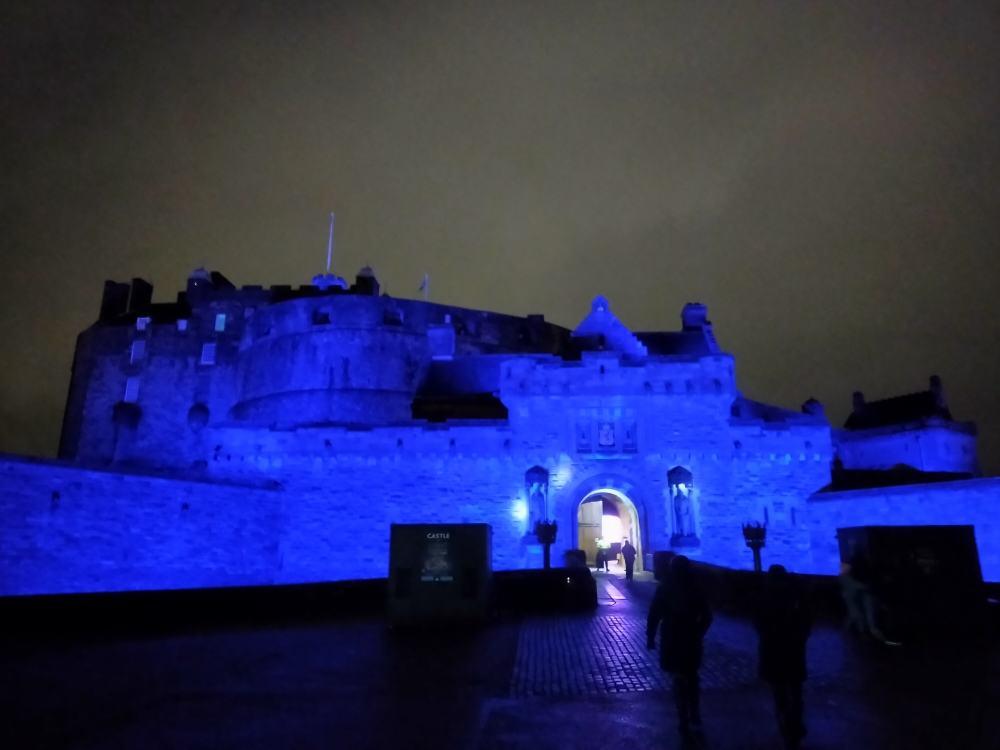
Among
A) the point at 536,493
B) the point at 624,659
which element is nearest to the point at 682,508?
the point at 536,493

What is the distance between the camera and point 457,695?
23.3 feet

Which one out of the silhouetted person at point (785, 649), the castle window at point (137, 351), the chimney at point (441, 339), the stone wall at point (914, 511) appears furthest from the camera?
the castle window at point (137, 351)

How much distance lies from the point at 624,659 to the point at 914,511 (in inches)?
627

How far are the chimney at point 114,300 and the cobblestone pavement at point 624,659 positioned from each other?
44.2 meters

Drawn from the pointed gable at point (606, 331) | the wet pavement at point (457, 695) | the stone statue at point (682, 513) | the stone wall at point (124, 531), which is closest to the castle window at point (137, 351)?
the stone wall at point (124, 531)

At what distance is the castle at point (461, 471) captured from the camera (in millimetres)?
20250

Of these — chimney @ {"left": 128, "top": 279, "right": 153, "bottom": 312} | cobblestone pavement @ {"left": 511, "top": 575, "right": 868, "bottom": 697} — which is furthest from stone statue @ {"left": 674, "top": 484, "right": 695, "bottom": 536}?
chimney @ {"left": 128, "top": 279, "right": 153, "bottom": 312}

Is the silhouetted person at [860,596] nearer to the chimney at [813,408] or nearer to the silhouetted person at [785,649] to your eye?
the silhouetted person at [785,649]

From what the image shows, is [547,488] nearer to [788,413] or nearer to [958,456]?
[788,413]

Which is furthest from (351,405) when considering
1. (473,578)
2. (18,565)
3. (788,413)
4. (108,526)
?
(473,578)

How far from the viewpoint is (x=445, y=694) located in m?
7.13

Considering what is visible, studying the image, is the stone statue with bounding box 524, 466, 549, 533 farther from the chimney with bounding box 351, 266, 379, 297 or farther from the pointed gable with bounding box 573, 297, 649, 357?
the chimney with bounding box 351, 266, 379, 297

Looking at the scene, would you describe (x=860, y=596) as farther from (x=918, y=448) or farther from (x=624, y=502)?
(x=918, y=448)

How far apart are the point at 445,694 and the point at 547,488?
752 inches
